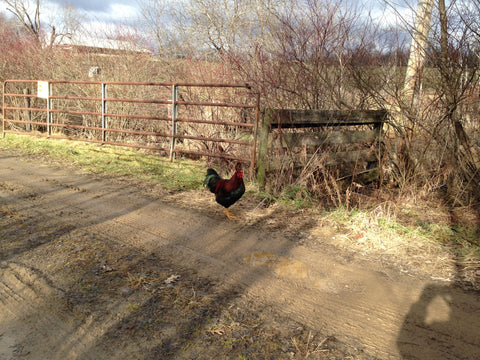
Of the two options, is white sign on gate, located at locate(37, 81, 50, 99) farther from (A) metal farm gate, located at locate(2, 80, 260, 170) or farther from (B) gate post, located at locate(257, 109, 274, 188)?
(B) gate post, located at locate(257, 109, 274, 188)

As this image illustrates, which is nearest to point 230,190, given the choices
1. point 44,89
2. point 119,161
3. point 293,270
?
point 293,270

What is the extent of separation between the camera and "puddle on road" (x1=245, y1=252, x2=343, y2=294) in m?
2.96

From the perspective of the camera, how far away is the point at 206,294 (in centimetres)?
267

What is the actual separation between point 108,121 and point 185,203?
6206mm

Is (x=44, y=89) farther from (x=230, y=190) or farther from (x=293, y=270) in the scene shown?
(x=293, y=270)

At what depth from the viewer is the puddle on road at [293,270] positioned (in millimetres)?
2965

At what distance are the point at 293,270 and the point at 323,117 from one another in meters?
3.25

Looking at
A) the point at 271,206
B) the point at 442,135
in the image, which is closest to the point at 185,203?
the point at 271,206

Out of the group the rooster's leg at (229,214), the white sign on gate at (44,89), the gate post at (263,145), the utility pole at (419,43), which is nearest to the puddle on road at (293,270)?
the rooster's leg at (229,214)

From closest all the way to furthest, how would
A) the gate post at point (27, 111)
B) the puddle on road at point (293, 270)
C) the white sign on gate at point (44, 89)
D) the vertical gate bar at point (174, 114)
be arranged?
the puddle on road at point (293, 270) < the vertical gate bar at point (174, 114) < the white sign on gate at point (44, 89) < the gate post at point (27, 111)

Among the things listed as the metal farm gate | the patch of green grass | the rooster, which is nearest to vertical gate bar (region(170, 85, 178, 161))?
the metal farm gate

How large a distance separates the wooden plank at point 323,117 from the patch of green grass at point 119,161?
5.95 feet

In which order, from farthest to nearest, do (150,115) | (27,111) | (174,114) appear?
(27,111) → (150,115) → (174,114)

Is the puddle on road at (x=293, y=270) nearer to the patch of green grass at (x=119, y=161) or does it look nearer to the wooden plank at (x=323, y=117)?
the wooden plank at (x=323, y=117)
